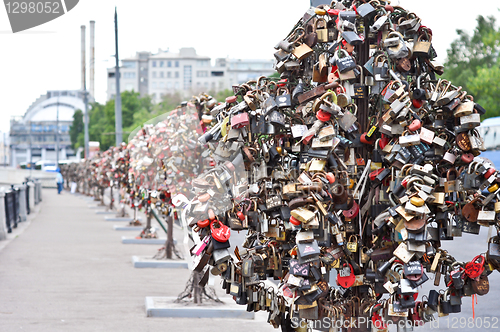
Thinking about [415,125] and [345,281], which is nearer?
[415,125]

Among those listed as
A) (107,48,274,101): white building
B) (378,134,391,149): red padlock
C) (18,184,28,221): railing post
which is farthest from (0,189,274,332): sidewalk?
(107,48,274,101): white building

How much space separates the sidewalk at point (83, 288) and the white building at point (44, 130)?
141653 millimetres

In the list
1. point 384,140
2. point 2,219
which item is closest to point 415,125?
point 384,140

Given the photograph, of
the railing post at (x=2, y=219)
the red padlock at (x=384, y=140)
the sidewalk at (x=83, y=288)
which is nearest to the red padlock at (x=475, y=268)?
the red padlock at (x=384, y=140)

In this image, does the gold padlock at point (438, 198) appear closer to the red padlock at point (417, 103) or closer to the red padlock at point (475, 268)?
the red padlock at point (475, 268)

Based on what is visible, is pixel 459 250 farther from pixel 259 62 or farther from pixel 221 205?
pixel 259 62

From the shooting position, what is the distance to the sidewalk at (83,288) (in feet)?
26.8

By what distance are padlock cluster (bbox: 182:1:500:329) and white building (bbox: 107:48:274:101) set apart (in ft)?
537

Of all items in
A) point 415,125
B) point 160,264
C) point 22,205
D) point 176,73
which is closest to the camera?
point 415,125

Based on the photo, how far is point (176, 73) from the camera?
553ft

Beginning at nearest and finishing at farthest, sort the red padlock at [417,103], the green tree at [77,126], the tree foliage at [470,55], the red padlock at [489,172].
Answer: the red padlock at [489,172], the red padlock at [417,103], the tree foliage at [470,55], the green tree at [77,126]

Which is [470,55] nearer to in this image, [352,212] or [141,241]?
[141,241]

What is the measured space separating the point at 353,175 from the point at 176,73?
168 metres

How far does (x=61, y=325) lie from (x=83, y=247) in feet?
29.9
